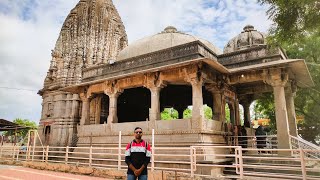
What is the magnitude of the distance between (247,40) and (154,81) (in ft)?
22.9

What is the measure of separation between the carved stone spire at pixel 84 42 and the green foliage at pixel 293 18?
16447 mm

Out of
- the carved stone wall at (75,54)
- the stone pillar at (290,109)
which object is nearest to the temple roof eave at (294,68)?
the stone pillar at (290,109)

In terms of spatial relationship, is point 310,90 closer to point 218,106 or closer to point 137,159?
point 218,106

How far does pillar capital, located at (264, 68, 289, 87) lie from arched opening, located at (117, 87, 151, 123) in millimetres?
8870

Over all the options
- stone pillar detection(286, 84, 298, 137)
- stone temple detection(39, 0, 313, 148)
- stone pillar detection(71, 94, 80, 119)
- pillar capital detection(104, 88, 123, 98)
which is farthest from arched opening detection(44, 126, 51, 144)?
stone pillar detection(286, 84, 298, 137)

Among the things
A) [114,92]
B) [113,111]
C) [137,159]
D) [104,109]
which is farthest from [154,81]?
[137,159]

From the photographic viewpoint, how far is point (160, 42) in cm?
1636

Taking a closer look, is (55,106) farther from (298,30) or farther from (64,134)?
(298,30)

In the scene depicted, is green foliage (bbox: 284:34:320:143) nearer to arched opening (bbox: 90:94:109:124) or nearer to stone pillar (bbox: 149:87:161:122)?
stone pillar (bbox: 149:87:161:122)

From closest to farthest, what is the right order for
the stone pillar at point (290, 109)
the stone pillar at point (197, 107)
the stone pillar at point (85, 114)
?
the stone pillar at point (197, 107) → the stone pillar at point (290, 109) → the stone pillar at point (85, 114)

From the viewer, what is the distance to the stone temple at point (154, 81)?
37.1 ft

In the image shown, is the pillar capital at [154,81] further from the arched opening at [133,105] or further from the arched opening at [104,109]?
the arched opening at [104,109]

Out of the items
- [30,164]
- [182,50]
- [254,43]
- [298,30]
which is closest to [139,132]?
[298,30]

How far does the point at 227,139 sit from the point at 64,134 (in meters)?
13.0
